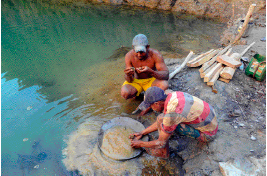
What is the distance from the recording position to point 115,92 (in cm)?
406


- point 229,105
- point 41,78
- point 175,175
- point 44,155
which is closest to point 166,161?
point 175,175

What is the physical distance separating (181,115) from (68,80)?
3.57 metres

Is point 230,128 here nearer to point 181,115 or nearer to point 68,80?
point 181,115

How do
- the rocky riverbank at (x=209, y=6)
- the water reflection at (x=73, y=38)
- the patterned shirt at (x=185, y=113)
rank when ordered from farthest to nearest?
the rocky riverbank at (x=209, y=6) → the water reflection at (x=73, y=38) → the patterned shirt at (x=185, y=113)

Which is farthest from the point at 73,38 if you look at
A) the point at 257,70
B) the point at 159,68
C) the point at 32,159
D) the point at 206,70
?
the point at 257,70

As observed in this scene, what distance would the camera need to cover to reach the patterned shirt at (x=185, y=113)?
1951 mm

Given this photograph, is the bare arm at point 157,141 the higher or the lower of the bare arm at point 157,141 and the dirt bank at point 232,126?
the higher

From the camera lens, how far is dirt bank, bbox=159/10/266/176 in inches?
86.3

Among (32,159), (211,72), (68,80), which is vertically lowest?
(32,159)

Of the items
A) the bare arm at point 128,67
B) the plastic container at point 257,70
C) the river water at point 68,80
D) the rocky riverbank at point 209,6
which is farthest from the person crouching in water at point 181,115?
the rocky riverbank at point 209,6

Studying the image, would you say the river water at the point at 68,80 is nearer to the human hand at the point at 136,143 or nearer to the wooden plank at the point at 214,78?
the human hand at the point at 136,143

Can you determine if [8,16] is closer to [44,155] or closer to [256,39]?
[44,155]

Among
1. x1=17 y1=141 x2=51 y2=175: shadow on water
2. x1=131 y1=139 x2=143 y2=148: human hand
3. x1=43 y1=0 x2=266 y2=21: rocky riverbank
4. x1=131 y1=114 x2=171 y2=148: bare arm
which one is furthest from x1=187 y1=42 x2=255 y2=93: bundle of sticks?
x1=43 y1=0 x2=266 y2=21: rocky riverbank

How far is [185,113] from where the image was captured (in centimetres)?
201
